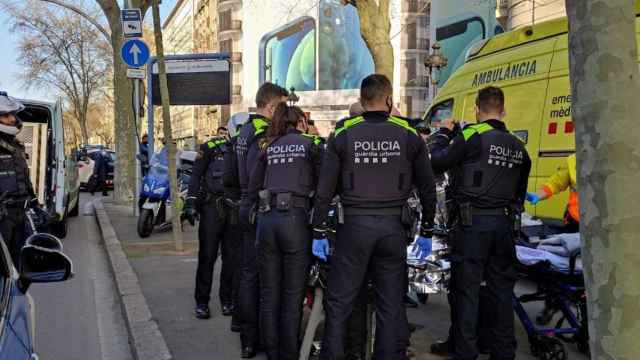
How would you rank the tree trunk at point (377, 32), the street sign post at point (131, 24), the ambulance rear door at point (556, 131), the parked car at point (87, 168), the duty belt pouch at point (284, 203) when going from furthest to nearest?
the parked car at point (87, 168) < the tree trunk at point (377, 32) < the street sign post at point (131, 24) < the ambulance rear door at point (556, 131) < the duty belt pouch at point (284, 203)

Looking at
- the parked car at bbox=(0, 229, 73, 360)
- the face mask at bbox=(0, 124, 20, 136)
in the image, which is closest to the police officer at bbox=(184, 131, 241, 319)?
the face mask at bbox=(0, 124, 20, 136)

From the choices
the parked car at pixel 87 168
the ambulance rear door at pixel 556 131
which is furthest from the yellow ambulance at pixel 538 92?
the parked car at pixel 87 168

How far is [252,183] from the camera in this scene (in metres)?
Answer: 4.69

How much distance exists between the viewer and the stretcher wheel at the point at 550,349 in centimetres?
457

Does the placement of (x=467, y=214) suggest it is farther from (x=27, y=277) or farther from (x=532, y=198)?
(x=27, y=277)

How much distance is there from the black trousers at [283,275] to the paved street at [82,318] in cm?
153

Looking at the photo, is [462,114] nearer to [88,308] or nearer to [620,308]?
[88,308]

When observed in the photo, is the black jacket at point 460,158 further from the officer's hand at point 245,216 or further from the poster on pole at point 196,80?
the poster on pole at point 196,80

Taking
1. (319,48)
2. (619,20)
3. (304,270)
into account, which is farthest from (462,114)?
(319,48)

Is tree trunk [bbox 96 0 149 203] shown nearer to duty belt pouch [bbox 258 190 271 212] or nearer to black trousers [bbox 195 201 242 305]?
black trousers [bbox 195 201 242 305]

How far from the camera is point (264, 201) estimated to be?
4.44 metres

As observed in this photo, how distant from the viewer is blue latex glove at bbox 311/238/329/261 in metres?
4.17

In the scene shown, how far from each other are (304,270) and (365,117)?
1094 millimetres

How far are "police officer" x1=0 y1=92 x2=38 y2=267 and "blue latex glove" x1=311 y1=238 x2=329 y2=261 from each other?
2.71m
